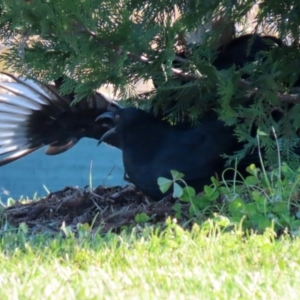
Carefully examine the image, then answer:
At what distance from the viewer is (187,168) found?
4254mm

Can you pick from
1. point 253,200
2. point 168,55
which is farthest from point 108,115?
point 253,200

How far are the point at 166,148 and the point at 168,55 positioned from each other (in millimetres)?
878

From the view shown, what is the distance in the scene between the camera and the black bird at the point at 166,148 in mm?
Answer: 4246

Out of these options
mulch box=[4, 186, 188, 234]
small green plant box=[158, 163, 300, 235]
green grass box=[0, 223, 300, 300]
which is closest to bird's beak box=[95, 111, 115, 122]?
mulch box=[4, 186, 188, 234]

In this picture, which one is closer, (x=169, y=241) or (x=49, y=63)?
(x=169, y=241)

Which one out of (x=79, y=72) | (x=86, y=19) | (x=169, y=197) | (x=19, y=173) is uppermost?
(x=86, y=19)

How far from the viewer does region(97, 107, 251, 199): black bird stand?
425 centimetres

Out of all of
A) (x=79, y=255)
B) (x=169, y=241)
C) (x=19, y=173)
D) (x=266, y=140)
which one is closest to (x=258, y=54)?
(x=266, y=140)

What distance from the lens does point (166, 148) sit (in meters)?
4.39

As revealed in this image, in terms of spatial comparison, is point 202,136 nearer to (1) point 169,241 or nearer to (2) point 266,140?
(2) point 266,140

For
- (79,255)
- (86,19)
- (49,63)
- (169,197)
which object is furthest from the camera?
(169,197)

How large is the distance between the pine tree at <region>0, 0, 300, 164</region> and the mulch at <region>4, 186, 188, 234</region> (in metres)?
0.63

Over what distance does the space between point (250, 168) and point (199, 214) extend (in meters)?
0.40

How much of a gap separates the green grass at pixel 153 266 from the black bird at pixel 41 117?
5.35 ft
